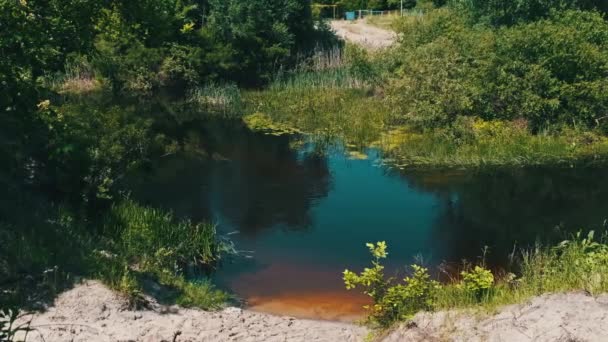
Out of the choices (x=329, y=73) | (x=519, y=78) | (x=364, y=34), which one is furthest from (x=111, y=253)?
(x=364, y=34)

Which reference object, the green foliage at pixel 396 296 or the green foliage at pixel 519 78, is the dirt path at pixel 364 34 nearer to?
the green foliage at pixel 519 78

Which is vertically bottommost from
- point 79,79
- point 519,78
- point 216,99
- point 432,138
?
point 432,138

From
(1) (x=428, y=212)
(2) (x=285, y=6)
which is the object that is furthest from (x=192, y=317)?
(2) (x=285, y=6)

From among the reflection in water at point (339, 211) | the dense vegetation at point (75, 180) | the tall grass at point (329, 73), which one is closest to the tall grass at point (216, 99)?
the tall grass at point (329, 73)

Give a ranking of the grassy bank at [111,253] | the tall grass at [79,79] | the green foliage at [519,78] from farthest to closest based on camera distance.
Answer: the tall grass at [79,79] → the green foliage at [519,78] → the grassy bank at [111,253]

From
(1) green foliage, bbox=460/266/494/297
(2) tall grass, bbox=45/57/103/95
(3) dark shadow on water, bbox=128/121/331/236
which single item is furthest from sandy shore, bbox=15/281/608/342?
(2) tall grass, bbox=45/57/103/95

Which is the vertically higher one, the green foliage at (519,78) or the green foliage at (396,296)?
the green foliage at (519,78)

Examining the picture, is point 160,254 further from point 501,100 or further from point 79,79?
point 79,79
